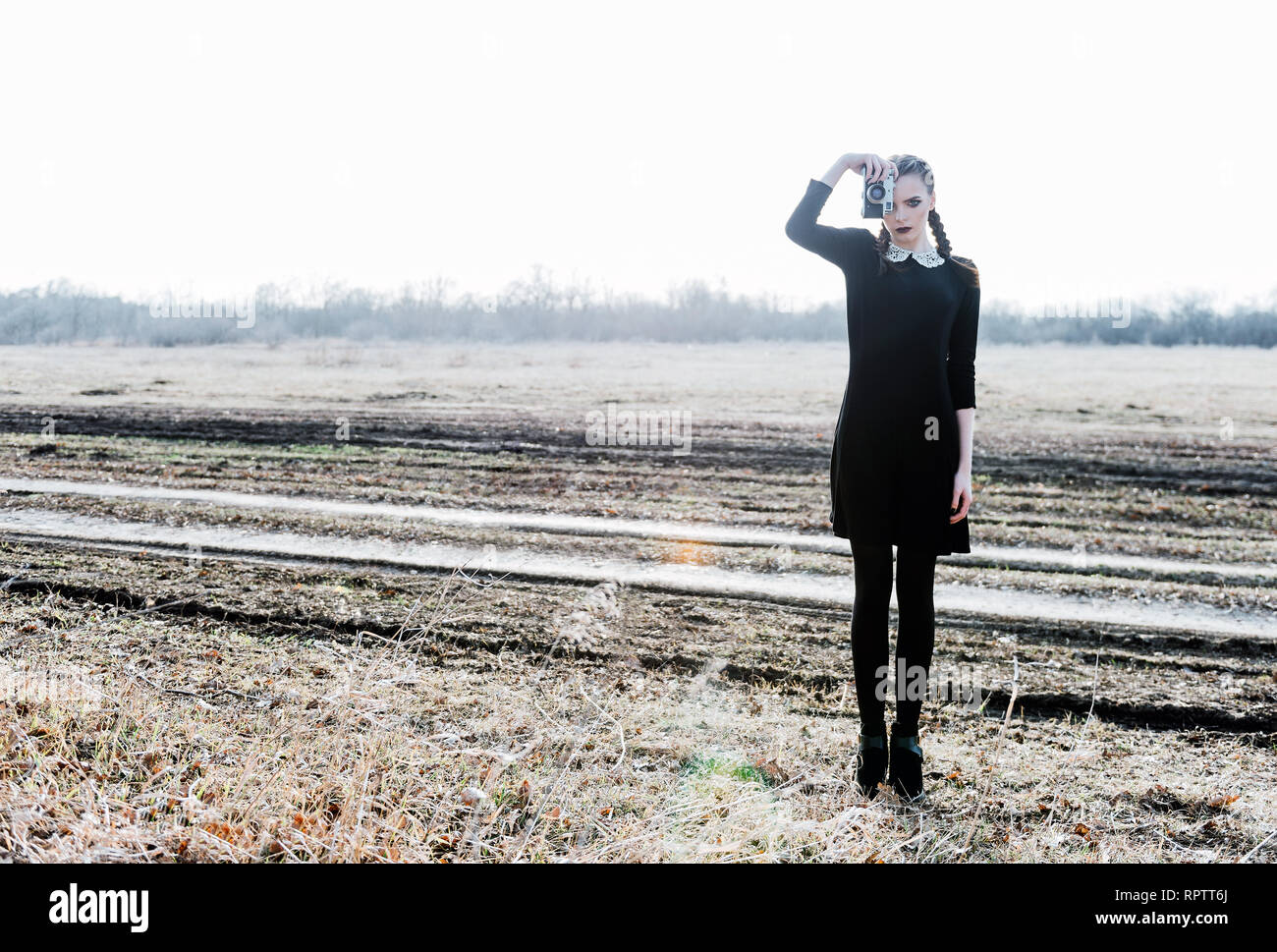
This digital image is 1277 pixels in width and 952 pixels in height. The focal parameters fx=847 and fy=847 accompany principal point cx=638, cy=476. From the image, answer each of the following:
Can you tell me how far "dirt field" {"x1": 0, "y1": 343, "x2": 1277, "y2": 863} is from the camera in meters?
2.80

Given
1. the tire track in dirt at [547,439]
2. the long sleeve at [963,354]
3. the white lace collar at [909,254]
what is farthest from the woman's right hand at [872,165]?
the tire track in dirt at [547,439]

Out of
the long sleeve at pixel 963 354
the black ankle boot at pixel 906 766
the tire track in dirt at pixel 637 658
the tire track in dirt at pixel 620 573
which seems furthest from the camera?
the tire track in dirt at pixel 620 573

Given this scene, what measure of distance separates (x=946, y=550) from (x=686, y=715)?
1.66 m

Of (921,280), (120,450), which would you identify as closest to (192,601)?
(921,280)

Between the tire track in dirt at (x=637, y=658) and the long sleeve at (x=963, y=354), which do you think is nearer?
the long sleeve at (x=963, y=354)

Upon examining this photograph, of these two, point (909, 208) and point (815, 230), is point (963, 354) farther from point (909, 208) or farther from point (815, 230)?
point (815, 230)

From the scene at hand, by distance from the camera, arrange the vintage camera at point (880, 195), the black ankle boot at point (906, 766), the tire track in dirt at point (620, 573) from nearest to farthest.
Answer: the vintage camera at point (880, 195) → the black ankle boot at point (906, 766) → the tire track in dirt at point (620, 573)

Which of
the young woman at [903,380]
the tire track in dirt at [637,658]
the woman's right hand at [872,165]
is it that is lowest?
the tire track in dirt at [637,658]

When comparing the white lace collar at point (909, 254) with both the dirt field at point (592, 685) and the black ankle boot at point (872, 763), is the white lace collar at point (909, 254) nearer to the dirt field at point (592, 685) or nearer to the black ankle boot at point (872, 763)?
the black ankle boot at point (872, 763)

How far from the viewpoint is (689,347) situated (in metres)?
53.6

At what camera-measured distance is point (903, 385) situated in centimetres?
287

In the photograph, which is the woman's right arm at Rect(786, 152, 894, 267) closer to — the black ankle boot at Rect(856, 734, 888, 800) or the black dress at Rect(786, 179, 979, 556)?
the black dress at Rect(786, 179, 979, 556)

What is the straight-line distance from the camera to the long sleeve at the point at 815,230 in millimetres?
2924
